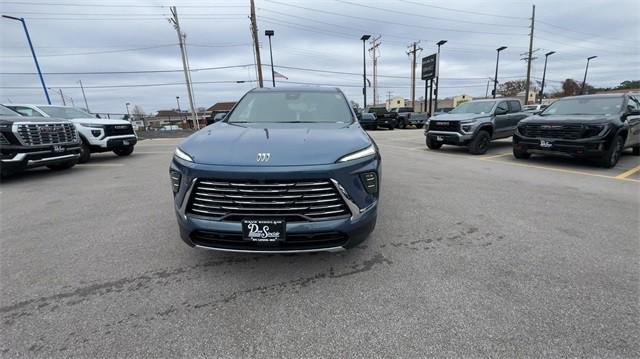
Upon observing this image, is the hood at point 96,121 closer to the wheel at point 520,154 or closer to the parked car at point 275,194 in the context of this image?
A: the parked car at point 275,194

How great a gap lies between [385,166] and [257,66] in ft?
61.2

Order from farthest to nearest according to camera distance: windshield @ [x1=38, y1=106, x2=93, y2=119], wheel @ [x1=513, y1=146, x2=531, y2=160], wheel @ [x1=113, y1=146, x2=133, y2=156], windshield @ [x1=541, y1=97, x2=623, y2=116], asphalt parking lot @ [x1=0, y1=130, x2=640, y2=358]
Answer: wheel @ [x1=113, y1=146, x2=133, y2=156] < windshield @ [x1=38, y1=106, x2=93, y2=119] < wheel @ [x1=513, y1=146, x2=531, y2=160] < windshield @ [x1=541, y1=97, x2=623, y2=116] < asphalt parking lot @ [x1=0, y1=130, x2=640, y2=358]

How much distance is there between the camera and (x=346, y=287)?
233cm

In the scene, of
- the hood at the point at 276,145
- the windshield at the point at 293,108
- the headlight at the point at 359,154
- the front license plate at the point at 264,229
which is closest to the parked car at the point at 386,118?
the windshield at the point at 293,108

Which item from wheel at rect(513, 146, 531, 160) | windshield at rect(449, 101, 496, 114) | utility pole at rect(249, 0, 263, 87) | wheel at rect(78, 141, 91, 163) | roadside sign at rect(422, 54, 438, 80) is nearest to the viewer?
wheel at rect(513, 146, 531, 160)

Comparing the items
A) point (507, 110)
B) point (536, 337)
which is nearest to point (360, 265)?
point (536, 337)

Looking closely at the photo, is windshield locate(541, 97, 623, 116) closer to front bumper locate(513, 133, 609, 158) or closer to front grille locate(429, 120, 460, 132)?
front bumper locate(513, 133, 609, 158)

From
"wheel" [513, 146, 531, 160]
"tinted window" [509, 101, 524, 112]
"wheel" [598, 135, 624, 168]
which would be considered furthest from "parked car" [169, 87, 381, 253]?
"tinted window" [509, 101, 524, 112]

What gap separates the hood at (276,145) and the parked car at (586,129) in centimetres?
634

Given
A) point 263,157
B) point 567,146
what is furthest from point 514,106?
point 263,157

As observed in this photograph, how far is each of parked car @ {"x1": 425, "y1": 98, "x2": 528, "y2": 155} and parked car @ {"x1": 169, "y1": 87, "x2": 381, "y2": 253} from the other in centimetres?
770

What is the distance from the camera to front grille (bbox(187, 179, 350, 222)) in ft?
6.81

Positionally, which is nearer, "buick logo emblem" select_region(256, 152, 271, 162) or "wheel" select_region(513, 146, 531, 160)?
"buick logo emblem" select_region(256, 152, 271, 162)

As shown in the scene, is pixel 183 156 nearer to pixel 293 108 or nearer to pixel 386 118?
pixel 293 108
